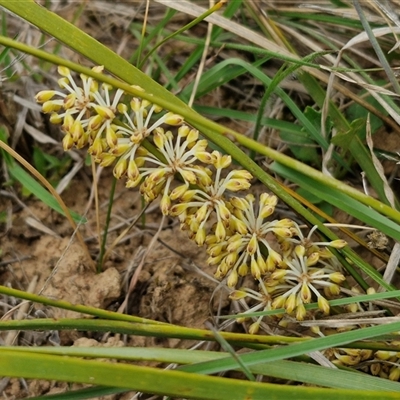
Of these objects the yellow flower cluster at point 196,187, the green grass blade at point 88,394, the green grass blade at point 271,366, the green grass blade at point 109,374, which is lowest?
the green grass blade at point 88,394

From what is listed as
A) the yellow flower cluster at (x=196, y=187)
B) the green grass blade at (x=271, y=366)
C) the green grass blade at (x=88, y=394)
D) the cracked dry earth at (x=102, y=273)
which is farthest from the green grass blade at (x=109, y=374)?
the cracked dry earth at (x=102, y=273)

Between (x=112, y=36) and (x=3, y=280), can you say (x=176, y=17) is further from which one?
(x=3, y=280)

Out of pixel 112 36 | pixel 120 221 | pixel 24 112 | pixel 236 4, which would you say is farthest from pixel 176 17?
pixel 120 221

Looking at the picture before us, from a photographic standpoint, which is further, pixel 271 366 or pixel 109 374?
pixel 271 366

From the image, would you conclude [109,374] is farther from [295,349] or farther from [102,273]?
[102,273]

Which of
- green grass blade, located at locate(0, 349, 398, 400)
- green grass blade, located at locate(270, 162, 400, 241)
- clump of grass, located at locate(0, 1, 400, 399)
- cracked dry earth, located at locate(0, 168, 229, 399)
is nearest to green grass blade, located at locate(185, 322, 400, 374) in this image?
clump of grass, located at locate(0, 1, 400, 399)

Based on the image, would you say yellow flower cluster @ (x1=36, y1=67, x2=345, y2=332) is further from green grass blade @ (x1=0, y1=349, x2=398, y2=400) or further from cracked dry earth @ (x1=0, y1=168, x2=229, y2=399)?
green grass blade @ (x1=0, y1=349, x2=398, y2=400)

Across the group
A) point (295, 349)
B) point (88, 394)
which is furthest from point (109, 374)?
point (295, 349)

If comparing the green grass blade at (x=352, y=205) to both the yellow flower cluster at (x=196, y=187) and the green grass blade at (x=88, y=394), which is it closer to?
the yellow flower cluster at (x=196, y=187)
